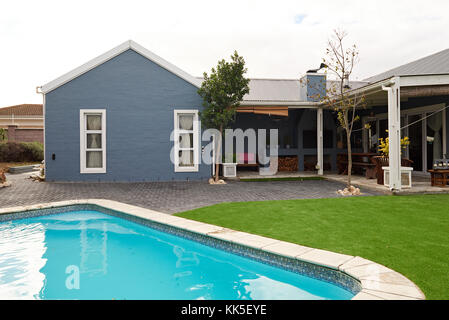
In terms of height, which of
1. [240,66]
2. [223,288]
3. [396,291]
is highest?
[240,66]

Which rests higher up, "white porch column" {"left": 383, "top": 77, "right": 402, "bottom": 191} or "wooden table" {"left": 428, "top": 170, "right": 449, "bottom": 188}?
"white porch column" {"left": 383, "top": 77, "right": 402, "bottom": 191}

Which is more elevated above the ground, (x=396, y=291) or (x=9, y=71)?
(x=9, y=71)

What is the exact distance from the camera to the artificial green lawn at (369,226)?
3492 millimetres

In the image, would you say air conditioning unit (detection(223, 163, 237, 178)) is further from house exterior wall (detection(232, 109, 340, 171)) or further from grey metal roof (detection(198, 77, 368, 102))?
grey metal roof (detection(198, 77, 368, 102))

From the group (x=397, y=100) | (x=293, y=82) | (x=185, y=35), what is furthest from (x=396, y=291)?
(x=185, y=35)

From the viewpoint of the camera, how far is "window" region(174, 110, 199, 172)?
12008 mm

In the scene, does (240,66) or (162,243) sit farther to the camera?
(240,66)

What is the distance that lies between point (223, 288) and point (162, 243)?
186 cm

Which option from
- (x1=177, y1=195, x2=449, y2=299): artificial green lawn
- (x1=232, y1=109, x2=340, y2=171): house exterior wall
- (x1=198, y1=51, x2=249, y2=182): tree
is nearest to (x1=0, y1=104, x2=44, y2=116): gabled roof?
(x1=232, y1=109, x2=340, y2=171): house exterior wall

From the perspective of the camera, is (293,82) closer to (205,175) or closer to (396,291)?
(205,175)

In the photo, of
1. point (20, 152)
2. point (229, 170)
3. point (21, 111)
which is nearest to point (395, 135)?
point (229, 170)

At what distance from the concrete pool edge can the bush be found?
726 inches

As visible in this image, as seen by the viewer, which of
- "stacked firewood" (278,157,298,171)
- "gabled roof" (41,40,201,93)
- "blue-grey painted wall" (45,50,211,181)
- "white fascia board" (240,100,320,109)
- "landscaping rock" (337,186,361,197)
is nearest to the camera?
"landscaping rock" (337,186,361,197)

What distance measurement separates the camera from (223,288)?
3.83 meters
